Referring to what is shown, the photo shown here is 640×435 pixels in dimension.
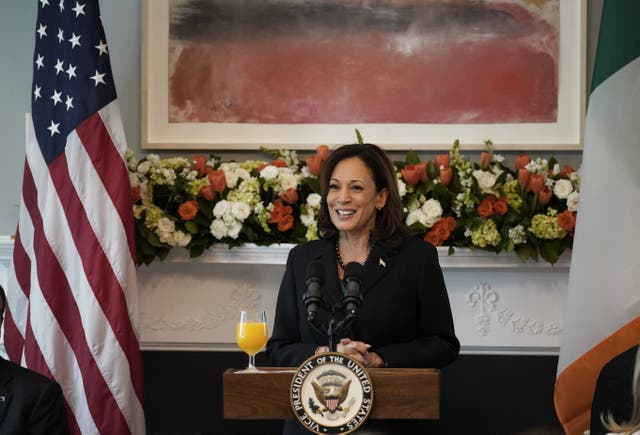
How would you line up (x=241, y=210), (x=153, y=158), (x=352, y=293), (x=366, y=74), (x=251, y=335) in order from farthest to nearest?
(x=366, y=74) < (x=153, y=158) < (x=241, y=210) < (x=251, y=335) < (x=352, y=293)

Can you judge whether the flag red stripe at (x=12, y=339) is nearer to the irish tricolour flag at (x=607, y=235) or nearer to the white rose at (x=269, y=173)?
the white rose at (x=269, y=173)

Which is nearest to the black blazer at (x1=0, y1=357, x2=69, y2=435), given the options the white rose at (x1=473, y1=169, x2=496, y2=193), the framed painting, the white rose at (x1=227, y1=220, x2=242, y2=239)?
the white rose at (x1=227, y1=220, x2=242, y2=239)

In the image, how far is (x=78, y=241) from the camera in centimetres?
386

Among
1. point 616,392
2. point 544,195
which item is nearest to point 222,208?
point 544,195

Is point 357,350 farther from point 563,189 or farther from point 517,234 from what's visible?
point 563,189

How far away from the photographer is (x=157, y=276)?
4.41 meters

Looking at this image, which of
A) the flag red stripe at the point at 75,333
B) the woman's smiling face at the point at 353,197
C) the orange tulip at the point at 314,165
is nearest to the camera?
the woman's smiling face at the point at 353,197

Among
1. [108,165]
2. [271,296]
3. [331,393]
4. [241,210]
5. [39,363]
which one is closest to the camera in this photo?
[331,393]

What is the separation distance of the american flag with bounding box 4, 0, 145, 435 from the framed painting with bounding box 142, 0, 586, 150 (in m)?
0.66

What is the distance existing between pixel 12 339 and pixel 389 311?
2156 mm

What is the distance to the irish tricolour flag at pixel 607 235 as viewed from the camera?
10.9 feet

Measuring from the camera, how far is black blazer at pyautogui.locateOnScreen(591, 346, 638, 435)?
244 cm

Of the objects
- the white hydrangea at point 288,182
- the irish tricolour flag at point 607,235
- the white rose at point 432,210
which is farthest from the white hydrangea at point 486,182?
the white hydrangea at point 288,182

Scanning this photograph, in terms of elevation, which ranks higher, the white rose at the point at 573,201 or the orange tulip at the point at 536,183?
the orange tulip at the point at 536,183
